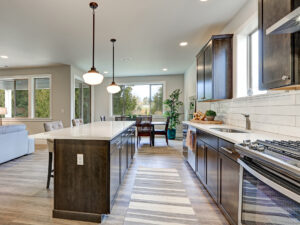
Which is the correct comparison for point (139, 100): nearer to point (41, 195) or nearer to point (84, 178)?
point (41, 195)

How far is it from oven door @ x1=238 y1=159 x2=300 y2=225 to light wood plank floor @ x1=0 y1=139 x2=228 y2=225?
0.70m

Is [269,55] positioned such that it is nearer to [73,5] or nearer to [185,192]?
[185,192]

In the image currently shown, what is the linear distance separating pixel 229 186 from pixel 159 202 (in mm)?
950

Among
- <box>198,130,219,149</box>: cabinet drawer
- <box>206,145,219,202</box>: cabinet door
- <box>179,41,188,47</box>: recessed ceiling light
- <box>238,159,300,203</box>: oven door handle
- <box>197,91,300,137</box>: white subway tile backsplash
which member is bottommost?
<box>206,145,219,202</box>: cabinet door

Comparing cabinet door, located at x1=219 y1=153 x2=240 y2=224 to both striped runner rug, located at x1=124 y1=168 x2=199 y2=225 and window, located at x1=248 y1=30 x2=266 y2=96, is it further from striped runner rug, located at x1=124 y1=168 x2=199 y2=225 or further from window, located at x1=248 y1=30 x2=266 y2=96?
window, located at x1=248 y1=30 x2=266 y2=96

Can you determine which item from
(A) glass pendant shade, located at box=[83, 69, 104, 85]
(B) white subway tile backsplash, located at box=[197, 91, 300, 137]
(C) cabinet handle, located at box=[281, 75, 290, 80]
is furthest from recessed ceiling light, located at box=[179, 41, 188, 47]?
(C) cabinet handle, located at box=[281, 75, 290, 80]

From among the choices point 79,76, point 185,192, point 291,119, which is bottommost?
point 185,192

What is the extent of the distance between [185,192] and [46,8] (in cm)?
354

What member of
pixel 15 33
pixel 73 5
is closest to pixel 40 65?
pixel 15 33

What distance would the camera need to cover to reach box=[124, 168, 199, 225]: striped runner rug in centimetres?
163

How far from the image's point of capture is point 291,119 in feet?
4.84

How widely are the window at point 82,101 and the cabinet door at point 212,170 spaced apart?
5505 millimetres

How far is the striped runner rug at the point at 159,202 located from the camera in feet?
5.35

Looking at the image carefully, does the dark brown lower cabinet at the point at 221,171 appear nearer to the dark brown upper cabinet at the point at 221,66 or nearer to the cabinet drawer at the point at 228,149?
the cabinet drawer at the point at 228,149
